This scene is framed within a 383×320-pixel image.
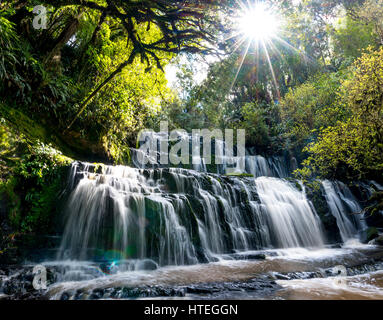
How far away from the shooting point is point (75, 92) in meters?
7.36

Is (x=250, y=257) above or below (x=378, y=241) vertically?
below

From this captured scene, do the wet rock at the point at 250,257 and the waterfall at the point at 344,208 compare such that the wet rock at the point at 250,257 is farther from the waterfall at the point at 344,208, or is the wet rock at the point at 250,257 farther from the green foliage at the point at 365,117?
the green foliage at the point at 365,117

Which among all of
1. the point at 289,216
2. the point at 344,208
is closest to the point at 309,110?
the point at 344,208

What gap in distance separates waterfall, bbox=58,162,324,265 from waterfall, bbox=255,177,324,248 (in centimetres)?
4

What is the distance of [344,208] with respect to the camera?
32.8 ft

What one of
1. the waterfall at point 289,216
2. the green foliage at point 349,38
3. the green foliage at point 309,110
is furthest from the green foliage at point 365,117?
the green foliage at point 349,38

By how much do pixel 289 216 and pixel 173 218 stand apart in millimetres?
4689

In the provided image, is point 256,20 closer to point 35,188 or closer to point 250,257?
point 250,257

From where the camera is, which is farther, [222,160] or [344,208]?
[222,160]

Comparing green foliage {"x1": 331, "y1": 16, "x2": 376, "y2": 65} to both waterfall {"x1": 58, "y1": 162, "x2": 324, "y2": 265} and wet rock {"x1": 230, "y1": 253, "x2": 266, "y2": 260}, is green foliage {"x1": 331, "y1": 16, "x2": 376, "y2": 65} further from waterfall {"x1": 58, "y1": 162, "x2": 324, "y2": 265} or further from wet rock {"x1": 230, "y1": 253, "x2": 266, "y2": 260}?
wet rock {"x1": 230, "y1": 253, "x2": 266, "y2": 260}

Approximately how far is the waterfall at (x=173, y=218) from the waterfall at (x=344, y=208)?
5.65 ft

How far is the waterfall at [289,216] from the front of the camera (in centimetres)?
748

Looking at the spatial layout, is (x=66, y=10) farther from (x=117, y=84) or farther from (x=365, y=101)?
(x=365, y=101)
